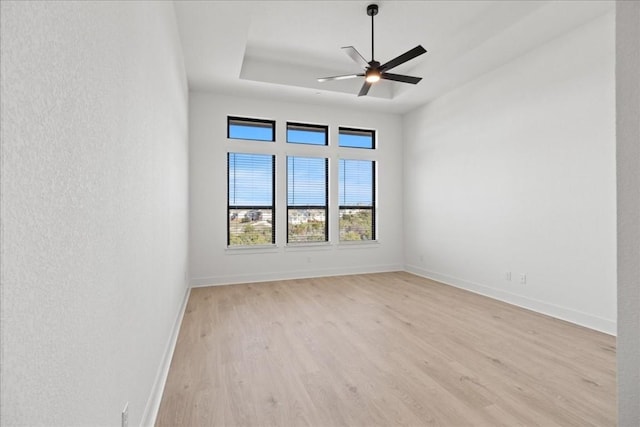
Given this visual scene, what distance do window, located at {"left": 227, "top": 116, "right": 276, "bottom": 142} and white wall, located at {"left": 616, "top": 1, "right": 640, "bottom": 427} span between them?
492cm

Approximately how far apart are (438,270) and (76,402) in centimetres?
529

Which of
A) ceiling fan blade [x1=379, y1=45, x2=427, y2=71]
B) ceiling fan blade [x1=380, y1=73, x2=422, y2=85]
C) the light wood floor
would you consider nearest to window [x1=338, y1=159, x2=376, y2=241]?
the light wood floor

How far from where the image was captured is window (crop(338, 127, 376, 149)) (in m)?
6.07

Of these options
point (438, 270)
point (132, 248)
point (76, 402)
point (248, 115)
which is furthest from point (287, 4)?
point (438, 270)

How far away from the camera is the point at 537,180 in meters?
3.82

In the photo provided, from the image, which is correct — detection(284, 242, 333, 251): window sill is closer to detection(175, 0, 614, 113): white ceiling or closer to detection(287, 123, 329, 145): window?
detection(287, 123, 329, 145): window

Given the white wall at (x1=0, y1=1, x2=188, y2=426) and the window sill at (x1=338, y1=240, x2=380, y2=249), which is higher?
the white wall at (x1=0, y1=1, x2=188, y2=426)

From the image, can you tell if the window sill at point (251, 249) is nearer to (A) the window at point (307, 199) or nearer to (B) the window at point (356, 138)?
(A) the window at point (307, 199)

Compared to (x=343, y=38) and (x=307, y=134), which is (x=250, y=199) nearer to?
(x=307, y=134)

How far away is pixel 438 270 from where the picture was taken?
5410mm

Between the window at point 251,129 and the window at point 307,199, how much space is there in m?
0.54

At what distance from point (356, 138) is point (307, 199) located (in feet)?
5.03

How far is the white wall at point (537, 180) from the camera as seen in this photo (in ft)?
10.6

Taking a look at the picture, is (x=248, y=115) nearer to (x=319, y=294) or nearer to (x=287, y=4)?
(x=287, y=4)
